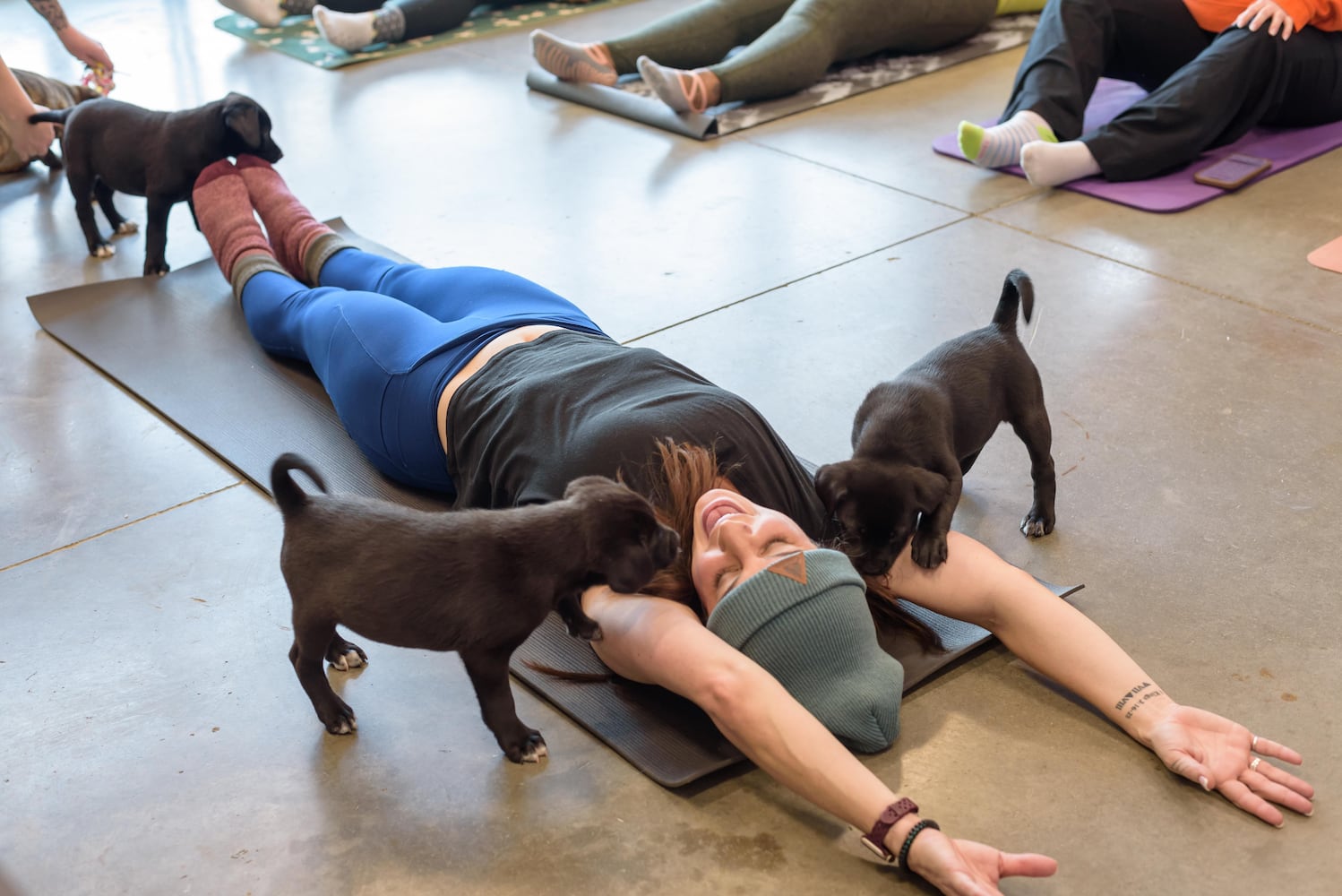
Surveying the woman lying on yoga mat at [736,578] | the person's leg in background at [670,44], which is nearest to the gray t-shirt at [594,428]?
the woman lying on yoga mat at [736,578]

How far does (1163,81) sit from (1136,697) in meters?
2.98

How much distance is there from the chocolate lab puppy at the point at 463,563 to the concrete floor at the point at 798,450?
290 millimetres

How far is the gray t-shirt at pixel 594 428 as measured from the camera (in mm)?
1837

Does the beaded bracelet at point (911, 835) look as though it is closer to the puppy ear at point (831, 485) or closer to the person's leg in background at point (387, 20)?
the puppy ear at point (831, 485)

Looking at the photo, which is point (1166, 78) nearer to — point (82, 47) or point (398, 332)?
point (398, 332)

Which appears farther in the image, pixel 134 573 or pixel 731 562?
pixel 134 573

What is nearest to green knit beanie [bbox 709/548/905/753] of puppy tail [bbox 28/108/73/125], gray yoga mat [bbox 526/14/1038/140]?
puppy tail [bbox 28/108/73/125]

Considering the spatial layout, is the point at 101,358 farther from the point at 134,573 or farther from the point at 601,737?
the point at 601,737

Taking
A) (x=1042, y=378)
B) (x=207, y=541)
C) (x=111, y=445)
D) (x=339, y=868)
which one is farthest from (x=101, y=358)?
(x=1042, y=378)

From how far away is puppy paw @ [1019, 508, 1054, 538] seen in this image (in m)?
2.21

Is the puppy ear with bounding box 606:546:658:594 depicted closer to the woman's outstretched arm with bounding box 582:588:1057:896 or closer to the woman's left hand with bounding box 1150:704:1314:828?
the woman's outstretched arm with bounding box 582:588:1057:896

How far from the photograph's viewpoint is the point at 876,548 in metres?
1.84

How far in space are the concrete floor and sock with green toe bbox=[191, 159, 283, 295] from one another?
0.44 metres

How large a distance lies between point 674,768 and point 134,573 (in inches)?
46.2
